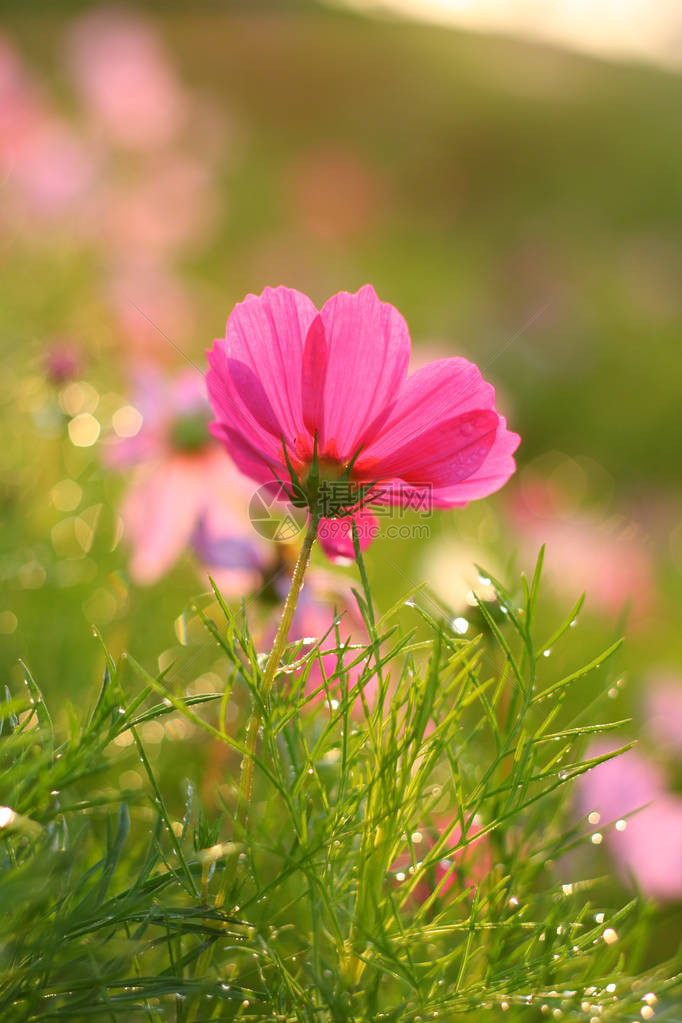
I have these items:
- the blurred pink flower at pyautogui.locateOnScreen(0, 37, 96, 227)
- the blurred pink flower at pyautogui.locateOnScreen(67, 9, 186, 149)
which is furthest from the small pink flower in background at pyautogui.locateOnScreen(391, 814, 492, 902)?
the blurred pink flower at pyautogui.locateOnScreen(67, 9, 186, 149)

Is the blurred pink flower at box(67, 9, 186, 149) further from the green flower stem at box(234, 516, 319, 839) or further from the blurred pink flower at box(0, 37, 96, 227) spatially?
the green flower stem at box(234, 516, 319, 839)

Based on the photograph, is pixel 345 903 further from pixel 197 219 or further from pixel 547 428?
pixel 547 428

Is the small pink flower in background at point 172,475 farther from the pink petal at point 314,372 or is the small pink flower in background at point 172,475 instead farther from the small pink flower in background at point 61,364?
the pink petal at point 314,372

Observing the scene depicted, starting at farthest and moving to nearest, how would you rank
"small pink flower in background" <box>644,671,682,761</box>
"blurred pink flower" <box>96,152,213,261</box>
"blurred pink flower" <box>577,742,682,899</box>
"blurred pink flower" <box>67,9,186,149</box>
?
"blurred pink flower" <box>67,9,186,149</box> < "blurred pink flower" <box>96,152,213,261</box> < "small pink flower in background" <box>644,671,682,761</box> < "blurred pink flower" <box>577,742,682,899</box>

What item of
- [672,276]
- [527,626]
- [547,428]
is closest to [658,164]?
[672,276]

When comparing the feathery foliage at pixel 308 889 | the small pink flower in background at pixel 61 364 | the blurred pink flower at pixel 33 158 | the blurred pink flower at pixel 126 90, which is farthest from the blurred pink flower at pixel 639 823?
the blurred pink flower at pixel 126 90

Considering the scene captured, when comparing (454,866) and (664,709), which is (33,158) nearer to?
(664,709)
